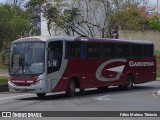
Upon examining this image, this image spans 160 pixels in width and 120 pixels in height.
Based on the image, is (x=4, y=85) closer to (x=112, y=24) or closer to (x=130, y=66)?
(x=130, y=66)

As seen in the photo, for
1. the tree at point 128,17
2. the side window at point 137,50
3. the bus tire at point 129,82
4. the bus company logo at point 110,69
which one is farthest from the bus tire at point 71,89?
the tree at point 128,17

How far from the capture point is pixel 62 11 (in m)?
51.6

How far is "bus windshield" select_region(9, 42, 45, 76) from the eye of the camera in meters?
23.9

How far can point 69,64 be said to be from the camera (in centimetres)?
2530

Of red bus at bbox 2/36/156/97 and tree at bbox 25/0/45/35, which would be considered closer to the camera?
red bus at bbox 2/36/156/97

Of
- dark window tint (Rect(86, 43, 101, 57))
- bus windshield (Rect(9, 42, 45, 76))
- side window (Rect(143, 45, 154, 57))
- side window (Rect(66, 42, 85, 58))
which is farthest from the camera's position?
side window (Rect(143, 45, 154, 57))

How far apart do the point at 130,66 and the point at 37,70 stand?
883 centimetres

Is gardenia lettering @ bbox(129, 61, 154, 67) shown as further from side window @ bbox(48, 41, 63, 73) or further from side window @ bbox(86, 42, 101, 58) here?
side window @ bbox(48, 41, 63, 73)

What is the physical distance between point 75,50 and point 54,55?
183 cm

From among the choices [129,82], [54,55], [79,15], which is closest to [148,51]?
[129,82]

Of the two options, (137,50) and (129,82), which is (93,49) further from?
(137,50)

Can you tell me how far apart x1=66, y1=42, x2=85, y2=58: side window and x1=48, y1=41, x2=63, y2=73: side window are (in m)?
0.64

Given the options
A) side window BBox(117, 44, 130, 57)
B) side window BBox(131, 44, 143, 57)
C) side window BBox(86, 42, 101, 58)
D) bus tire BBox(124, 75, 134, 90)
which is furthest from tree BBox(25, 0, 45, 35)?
side window BBox(86, 42, 101, 58)

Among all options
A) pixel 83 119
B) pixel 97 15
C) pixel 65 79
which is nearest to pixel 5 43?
pixel 97 15
